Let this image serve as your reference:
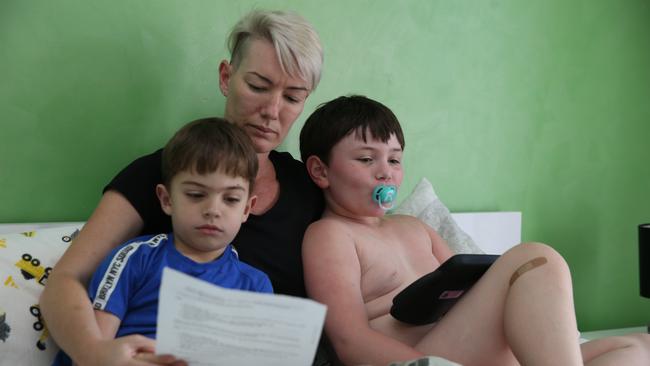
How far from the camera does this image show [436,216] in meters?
1.84

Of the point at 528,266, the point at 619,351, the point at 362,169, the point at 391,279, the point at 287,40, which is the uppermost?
the point at 287,40

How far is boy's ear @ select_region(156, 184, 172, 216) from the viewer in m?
1.23

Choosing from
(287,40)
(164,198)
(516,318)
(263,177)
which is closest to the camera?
(516,318)

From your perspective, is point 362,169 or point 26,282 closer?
point 26,282

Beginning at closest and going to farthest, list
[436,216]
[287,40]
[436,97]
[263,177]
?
1. [287,40]
2. [263,177]
3. [436,216]
4. [436,97]

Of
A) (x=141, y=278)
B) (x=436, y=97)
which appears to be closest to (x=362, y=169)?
(x=141, y=278)

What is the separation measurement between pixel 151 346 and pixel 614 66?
212 centimetres

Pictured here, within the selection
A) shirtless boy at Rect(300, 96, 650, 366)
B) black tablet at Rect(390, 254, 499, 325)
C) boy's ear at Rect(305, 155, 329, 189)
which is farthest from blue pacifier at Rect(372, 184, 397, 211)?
black tablet at Rect(390, 254, 499, 325)

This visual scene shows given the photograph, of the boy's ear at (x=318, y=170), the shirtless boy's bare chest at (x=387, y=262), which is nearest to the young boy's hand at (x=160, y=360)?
the shirtless boy's bare chest at (x=387, y=262)

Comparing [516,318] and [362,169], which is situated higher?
[362,169]

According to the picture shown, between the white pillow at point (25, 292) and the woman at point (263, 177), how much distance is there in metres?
0.12

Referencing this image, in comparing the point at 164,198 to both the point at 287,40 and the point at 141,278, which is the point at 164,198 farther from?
the point at 287,40

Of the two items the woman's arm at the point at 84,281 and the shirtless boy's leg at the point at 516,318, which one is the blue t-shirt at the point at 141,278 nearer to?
the woman's arm at the point at 84,281

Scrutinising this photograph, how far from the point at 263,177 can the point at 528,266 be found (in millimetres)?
613
